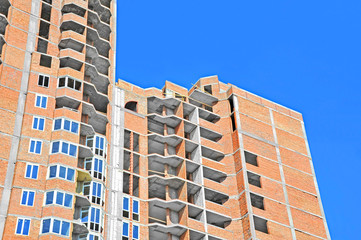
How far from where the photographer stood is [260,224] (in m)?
68.4

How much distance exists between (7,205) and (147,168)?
18730 mm

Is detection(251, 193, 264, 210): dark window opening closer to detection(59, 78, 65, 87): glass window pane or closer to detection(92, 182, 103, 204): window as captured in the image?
detection(92, 182, 103, 204): window

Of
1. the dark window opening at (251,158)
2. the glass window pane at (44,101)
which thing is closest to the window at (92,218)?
the glass window pane at (44,101)

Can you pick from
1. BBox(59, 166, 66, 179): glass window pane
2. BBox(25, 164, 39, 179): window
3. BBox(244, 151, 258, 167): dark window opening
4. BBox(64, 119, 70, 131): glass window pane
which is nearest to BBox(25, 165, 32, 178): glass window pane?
BBox(25, 164, 39, 179): window

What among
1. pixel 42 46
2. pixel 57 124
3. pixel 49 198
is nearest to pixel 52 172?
pixel 49 198

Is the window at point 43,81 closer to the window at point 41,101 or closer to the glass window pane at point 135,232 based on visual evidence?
the window at point 41,101

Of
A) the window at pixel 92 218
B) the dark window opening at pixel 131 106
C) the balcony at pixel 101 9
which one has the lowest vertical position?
the window at pixel 92 218

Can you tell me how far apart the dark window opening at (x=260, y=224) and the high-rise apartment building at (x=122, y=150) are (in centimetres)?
12

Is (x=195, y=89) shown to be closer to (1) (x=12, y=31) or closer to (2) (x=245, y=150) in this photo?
(2) (x=245, y=150)

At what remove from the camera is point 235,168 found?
2857 inches

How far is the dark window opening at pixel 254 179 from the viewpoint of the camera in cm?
7150

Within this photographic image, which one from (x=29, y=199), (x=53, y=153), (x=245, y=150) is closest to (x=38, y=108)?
(x=53, y=153)

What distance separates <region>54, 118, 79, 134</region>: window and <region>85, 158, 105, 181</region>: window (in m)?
3.54

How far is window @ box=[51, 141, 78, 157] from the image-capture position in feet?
193
